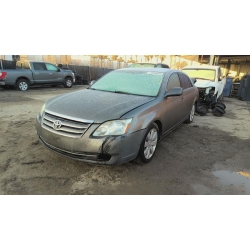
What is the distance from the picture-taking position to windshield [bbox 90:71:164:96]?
3.43 meters

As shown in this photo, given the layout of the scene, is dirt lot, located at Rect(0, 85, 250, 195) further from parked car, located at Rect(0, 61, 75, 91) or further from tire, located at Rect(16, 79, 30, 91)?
tire, located at Rect(16, 79, 30, 91)

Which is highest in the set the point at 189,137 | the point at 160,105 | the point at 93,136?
the point at 160,105

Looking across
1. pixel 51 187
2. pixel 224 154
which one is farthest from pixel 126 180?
pixel 224 154

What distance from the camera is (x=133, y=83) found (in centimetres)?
366

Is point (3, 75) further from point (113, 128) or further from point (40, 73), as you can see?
point (113, 128)

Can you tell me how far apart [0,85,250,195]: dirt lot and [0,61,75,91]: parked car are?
6752 millimetres

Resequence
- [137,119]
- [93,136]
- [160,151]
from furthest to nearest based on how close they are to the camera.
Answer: [160,151], [137,119], [93,136]

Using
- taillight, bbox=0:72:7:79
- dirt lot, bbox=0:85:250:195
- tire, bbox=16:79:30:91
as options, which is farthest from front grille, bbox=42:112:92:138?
tire, bbox=16:79:30:91

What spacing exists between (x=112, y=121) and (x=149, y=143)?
857mm

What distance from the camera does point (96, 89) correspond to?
3.80 meters

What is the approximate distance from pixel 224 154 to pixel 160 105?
1654mm

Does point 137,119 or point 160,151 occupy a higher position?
point 137,119

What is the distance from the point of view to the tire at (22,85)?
1020 centimetres

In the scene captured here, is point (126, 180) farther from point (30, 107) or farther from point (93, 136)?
point (30, 107)
